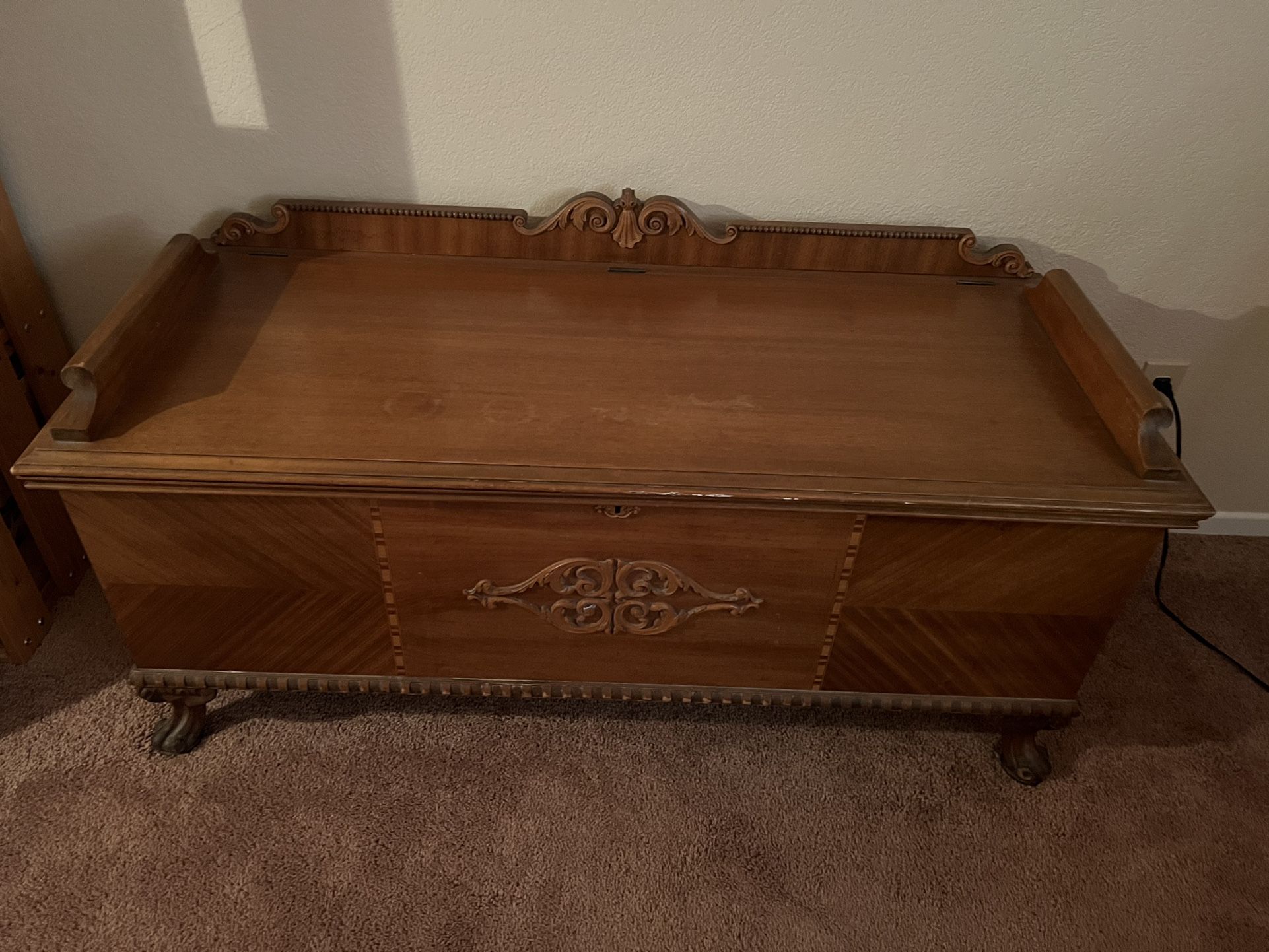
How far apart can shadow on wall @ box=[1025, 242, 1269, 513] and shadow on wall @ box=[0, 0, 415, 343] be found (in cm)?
89

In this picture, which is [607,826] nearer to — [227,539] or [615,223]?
[227,539]

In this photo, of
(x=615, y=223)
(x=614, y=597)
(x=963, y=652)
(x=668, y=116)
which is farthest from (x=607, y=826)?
(x=668, y=116)

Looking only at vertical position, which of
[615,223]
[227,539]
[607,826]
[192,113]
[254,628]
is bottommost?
[607,826]

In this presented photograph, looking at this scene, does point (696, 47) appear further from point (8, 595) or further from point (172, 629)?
point (8, 595)

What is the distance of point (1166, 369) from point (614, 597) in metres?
0.94

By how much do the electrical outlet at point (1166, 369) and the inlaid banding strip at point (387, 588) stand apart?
112 centimetres

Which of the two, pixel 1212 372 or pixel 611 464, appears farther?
pixel 1212 372

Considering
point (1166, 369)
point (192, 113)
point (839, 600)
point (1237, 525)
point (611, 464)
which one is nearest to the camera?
point (611, 464)

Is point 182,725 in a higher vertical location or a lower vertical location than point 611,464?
lower

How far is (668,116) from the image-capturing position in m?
1.10

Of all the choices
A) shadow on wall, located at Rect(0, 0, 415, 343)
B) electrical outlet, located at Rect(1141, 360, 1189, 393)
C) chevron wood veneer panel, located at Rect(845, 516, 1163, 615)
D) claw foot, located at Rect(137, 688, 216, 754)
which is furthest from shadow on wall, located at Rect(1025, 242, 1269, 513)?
claw foot, located at Rect(137, 688, 216, 754)

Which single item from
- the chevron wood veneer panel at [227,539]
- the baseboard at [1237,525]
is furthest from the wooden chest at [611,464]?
the baseboard at [1237,525]

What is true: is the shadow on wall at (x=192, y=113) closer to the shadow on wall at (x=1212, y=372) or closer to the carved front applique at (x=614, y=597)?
the carved front applique at (x=614, y=597)

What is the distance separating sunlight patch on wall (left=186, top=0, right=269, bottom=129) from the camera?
1.02 metres
